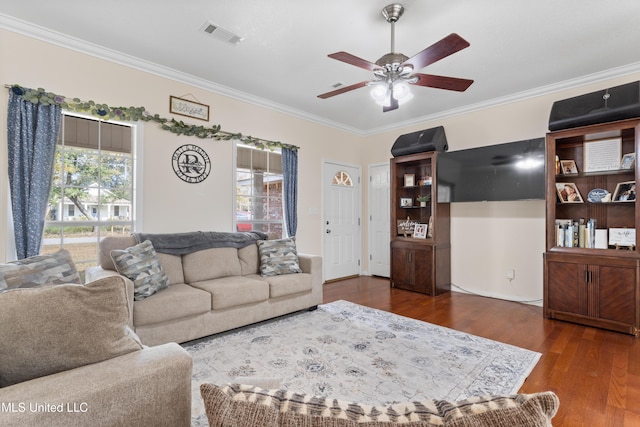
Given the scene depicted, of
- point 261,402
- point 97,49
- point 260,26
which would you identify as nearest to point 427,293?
point 260,26

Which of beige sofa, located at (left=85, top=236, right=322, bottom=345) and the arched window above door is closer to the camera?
beige sofa, located at (left=85, top=236, right=322, bottom=345)

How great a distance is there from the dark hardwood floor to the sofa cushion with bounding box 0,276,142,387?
2.33m

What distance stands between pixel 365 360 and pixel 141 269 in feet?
6.69

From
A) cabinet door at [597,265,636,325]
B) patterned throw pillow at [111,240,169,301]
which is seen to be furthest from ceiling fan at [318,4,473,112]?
cabinet door at [597,265,636,325]

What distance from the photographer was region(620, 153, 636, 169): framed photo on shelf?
3.16 meters

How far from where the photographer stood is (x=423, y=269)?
4602mm

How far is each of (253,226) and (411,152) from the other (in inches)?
104

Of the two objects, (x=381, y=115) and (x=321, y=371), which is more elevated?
(x=381, y=115)

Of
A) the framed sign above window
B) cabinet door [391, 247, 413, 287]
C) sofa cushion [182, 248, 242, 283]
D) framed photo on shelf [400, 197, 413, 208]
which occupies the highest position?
the framed sign above window

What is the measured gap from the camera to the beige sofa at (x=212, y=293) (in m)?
2.62

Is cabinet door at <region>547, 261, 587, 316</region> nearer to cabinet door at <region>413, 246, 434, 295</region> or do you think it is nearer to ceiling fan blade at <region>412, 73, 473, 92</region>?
cabinet door at <region>413, 246, 434, 295</region>

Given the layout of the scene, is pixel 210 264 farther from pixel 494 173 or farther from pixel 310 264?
pixel 494 173

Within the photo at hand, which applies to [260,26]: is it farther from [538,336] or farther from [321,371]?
[538,336]

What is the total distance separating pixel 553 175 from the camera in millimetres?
3518
